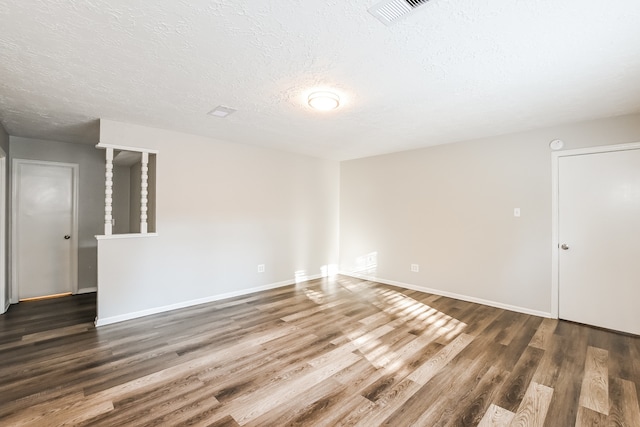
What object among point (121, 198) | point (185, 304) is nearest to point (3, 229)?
point (121, 198)

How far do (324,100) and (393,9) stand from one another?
3.86ft

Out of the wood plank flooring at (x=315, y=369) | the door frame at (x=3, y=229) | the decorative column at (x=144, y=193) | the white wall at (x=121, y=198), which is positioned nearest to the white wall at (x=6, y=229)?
the door frame at (x=3, y=229)

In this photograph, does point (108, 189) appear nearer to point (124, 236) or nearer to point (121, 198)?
point (124, 236)

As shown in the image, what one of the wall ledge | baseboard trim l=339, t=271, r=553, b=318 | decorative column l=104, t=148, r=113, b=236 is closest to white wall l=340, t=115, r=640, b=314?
baseboard trim l=339, t=271, r=553, b=318

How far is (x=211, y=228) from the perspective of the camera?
4.36 m

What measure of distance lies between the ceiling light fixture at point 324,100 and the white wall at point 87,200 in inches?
168

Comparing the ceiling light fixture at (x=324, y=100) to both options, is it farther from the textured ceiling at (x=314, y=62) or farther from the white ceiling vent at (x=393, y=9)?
the white ceiling vent at (x=393, y=9)

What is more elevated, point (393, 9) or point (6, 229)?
point (393, 9)

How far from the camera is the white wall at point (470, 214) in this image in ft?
12.3

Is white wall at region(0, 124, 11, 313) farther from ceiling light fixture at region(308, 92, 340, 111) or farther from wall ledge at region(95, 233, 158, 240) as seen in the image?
ceiling light fixture at region(308, 92, 340, 111)

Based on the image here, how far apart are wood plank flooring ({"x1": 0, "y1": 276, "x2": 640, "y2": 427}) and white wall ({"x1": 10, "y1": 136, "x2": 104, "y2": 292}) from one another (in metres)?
1.07

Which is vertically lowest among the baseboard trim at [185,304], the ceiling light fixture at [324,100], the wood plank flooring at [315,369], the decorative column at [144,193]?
the wood plank flooring at [315,369]

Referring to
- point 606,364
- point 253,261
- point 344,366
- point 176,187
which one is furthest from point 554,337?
point 176,187

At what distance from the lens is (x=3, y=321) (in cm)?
355
